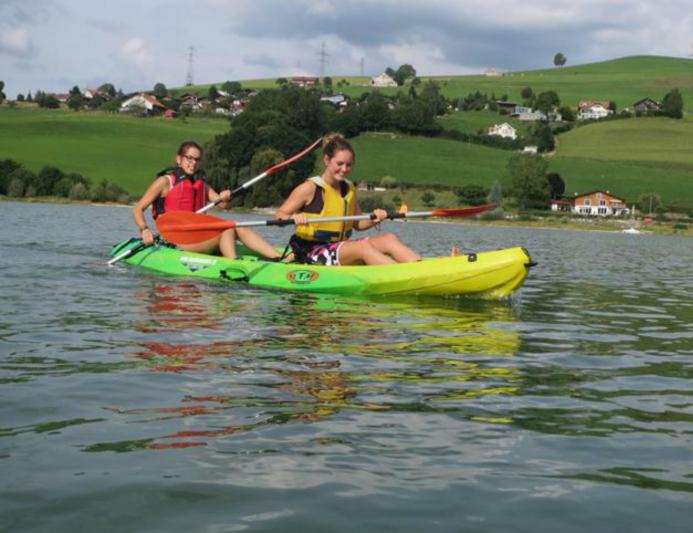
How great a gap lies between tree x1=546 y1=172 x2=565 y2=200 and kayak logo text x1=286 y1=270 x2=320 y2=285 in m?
84.1

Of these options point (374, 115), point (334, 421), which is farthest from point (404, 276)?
point (374, 115)

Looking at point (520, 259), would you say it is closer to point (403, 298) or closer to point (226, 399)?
point (403, 298)

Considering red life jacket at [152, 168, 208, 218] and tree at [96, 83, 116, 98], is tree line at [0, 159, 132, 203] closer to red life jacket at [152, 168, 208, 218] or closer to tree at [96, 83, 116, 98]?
red life jacket at [152, 168, 208, 218]

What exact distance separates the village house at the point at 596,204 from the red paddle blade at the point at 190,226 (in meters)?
77.1

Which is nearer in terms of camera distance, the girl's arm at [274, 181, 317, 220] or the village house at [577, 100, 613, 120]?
the girl's arm at [274, 181, 317, 220]

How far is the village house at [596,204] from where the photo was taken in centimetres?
8631

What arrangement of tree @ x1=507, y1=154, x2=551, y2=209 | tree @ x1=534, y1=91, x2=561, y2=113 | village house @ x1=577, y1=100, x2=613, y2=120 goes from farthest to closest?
tree @ x1=534, y1=91, x2=561, y2=113 → village house @ x1=577, y1=100, x2=613, y2=120 → tree @ x1=507, y1=154, x2=551, y2=209

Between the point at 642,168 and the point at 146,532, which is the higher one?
the point at 642,168

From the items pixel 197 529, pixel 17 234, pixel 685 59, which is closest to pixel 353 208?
pixel 197 529

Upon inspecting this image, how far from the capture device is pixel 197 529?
326cm

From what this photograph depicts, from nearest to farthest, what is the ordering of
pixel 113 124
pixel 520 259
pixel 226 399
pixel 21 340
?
pixel 226 399
pixel 21 340
pixel 520 259
pixel 113 124

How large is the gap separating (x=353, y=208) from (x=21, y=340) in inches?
206

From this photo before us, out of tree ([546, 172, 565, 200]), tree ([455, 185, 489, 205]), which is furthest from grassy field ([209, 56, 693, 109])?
tree ([455, 185, 489, 205])

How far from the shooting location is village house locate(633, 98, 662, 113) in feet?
420
